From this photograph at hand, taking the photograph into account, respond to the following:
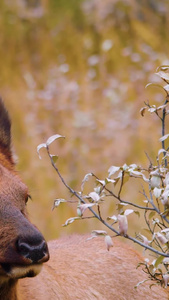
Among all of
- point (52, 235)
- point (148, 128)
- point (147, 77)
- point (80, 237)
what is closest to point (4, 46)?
point (147, 77)

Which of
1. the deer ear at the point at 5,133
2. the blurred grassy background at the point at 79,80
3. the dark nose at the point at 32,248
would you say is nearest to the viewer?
the dark nose at the point at 32,248

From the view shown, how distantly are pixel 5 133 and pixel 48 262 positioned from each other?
1.23 metres

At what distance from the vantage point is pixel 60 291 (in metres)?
6.20

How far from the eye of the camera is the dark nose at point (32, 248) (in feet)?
16.3

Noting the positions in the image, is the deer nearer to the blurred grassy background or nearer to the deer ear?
the deer ear

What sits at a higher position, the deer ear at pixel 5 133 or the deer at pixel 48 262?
the deer ear at pixel 5 133

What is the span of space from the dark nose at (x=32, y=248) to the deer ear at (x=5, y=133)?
1581mm

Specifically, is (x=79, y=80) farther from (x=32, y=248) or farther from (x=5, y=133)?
(x=32, y=248)

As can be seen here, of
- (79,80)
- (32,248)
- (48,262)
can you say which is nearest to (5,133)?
(48,262)

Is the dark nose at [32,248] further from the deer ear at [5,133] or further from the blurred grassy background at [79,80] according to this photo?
the blurred grassy background at [79,80]

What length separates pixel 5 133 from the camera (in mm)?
6512

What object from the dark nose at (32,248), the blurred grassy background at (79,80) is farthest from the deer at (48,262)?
the blurred grassy background at (79,80)

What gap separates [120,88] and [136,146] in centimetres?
261

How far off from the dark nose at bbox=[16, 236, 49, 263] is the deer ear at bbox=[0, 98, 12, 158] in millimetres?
1581
